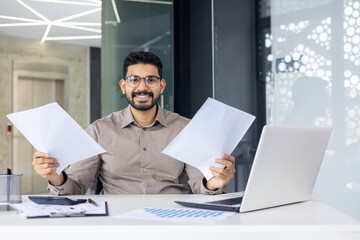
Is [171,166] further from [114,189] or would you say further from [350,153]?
[350,153]

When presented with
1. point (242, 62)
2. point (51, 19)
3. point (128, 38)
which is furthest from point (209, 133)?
point (51, 19)

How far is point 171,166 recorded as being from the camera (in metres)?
2.37

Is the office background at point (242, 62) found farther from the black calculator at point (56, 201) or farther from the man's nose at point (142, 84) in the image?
the black calculator at point (56, 201)

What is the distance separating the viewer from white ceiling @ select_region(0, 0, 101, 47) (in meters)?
5.61

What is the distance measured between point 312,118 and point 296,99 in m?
0.22

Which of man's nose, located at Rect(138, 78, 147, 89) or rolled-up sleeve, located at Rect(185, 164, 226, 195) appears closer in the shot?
rolled-up sleeve, located at Rect(185, 164, 226, 195)

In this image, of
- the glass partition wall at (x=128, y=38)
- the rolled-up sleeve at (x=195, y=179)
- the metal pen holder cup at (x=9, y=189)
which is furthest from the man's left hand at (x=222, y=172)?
the glass partition wall at (x=128, y=38)

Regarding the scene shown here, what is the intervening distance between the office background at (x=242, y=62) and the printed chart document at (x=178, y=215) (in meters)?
2.16

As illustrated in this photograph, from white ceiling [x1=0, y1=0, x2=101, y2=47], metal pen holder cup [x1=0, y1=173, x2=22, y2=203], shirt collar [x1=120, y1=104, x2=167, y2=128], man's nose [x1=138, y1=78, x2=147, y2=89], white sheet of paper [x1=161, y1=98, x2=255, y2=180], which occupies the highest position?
white ceiling [x1=0, y1=0, x2=101, y2=47]

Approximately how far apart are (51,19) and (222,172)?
15.9ft

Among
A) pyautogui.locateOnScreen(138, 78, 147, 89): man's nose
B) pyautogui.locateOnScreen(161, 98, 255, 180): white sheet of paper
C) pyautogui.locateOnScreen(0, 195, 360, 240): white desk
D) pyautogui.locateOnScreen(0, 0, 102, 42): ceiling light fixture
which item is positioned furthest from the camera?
pyautogui.locateOnScreen(0, 0, 102, 42): ceiling light fixture

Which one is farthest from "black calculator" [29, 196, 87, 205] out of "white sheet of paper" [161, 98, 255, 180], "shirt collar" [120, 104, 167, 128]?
"shirt collar" [120, 104, 167, 128]

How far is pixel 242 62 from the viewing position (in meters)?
4.30

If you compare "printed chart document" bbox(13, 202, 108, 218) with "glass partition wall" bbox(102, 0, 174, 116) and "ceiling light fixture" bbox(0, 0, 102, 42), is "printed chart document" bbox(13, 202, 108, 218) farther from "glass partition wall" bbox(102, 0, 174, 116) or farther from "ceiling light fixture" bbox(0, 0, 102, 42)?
"ceiling light fixture" bbox(0, 0, 102, 42)
